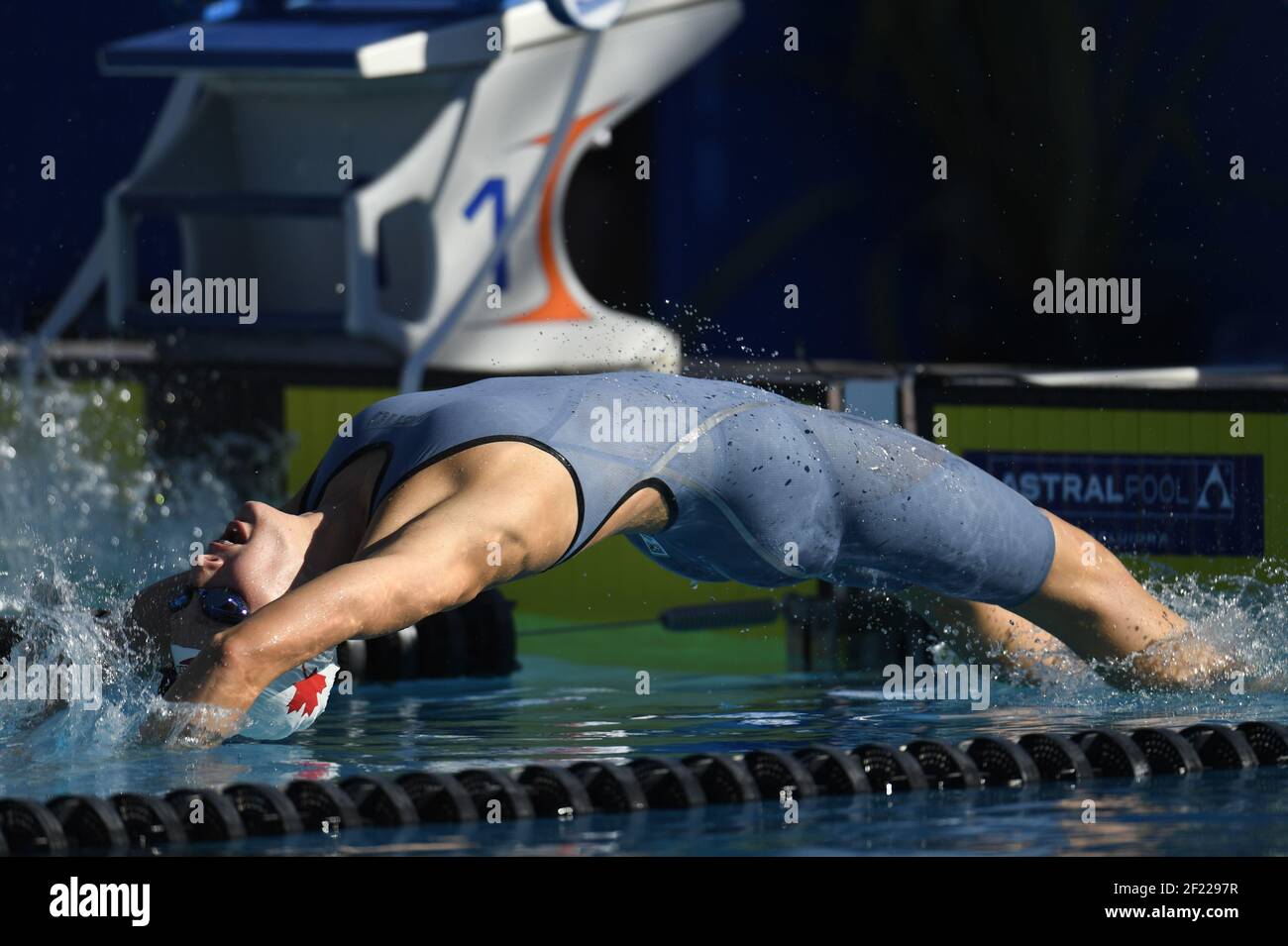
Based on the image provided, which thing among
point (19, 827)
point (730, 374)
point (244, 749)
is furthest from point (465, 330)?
point (19, 827)

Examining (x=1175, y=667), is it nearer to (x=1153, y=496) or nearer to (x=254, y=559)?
(x=1153, y=496)

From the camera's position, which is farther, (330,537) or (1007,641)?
(1007,641)

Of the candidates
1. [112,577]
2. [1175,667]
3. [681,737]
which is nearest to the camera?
[681,737]

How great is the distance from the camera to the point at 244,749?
4.56 meters

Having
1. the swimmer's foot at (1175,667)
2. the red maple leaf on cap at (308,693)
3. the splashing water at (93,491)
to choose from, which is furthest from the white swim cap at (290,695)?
the splashing water at (93,491)

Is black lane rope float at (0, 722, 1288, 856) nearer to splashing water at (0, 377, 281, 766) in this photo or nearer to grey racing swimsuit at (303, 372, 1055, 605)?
grey racing swimsuit at (303, 372, 1055, 605)

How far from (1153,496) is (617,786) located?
2769 mm

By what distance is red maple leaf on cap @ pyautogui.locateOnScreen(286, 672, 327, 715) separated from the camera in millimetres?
4336

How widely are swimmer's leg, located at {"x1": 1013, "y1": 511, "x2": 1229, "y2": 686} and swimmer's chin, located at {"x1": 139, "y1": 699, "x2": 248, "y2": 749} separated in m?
1.87

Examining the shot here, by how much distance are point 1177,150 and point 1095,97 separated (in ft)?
1.36

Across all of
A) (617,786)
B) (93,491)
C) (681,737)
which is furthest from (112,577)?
(617,786)

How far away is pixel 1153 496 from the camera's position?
6.34 metres

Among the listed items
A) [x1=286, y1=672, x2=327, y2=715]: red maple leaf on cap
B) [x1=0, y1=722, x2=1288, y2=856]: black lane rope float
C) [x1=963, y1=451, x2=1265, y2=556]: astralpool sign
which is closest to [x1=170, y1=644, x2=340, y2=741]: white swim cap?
[x1=286, y1=672, x2=327, y2=715]: red maple leaf on cap

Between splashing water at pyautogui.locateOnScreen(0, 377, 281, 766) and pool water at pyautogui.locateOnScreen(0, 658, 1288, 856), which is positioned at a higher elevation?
splashing water at pyautogui.locateOnScreen(0, 377, 281, 766)
